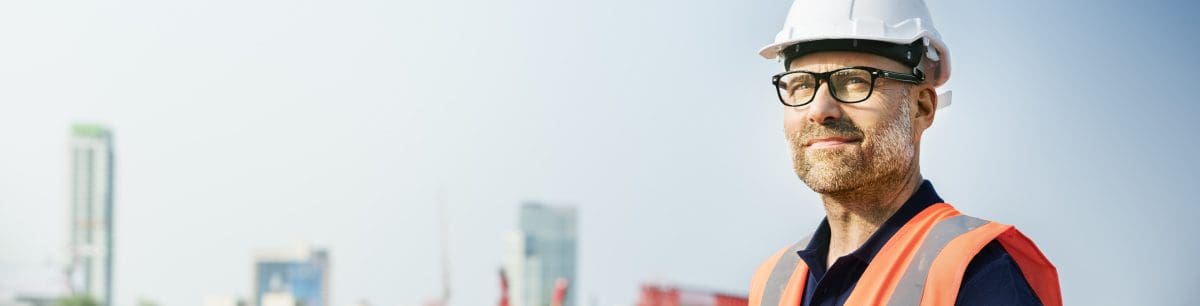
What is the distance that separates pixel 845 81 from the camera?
289 centimetres

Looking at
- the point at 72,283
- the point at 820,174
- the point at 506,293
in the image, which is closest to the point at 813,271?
the point at 820,174

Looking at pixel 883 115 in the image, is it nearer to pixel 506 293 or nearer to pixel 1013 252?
pixel 1013 252

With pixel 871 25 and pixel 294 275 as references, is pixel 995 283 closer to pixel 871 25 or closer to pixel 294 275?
pixel 871 25

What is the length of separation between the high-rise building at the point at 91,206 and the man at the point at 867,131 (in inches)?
7795

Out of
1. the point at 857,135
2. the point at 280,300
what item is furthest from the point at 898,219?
the point at 280,300

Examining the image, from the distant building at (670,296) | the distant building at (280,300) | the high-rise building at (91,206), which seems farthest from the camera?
the high-rise building at (91,206)

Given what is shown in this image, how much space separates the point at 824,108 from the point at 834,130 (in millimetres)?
48

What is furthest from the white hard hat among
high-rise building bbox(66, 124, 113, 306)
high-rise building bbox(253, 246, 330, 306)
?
high-rise building bbox(66, 124, 113, 306)

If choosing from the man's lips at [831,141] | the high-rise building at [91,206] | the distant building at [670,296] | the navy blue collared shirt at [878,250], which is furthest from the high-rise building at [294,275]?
the man's lips at [831,141]

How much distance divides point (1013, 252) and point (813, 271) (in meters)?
0.60

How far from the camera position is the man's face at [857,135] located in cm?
283

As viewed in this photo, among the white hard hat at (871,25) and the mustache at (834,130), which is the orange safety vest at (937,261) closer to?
the mustache at (834,130)

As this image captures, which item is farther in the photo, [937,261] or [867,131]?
[867,131]

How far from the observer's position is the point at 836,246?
3.09 meters
